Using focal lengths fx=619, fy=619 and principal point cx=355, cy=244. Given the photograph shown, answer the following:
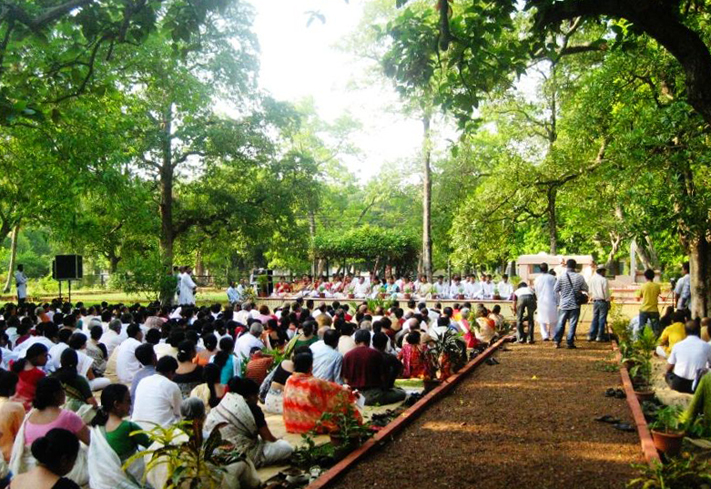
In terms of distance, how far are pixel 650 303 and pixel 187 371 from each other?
8567mm

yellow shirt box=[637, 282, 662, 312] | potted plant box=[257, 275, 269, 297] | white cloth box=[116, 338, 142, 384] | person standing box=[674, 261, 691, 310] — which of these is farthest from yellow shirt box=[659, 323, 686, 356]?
potted plant box=[257, 275, 269, 297]

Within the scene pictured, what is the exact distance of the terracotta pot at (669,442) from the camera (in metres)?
5.18

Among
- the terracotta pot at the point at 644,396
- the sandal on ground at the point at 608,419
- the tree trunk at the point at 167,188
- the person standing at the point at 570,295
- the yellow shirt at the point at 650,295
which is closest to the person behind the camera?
the sandal on ground at the point at 608,419

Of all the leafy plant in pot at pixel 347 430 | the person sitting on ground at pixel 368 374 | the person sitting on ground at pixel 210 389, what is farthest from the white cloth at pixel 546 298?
the person sitting on ground at pixel 210 389

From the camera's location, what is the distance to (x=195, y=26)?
546 cm

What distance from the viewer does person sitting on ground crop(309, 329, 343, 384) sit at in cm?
775

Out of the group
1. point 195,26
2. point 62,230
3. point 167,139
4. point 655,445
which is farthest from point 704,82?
point 167,139

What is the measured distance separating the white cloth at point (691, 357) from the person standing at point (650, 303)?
4095 mm

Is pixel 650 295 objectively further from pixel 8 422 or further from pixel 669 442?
pixel 8 422

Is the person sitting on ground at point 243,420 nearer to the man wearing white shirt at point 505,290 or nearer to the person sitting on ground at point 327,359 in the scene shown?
the person sitting on ground at point 327,359

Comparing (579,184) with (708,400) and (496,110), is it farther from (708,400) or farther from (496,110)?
(708,400)

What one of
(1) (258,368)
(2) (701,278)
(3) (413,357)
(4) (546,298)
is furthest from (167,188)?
(2) (701,278)

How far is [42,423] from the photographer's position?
174 inches

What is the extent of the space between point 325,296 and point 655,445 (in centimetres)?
1756
